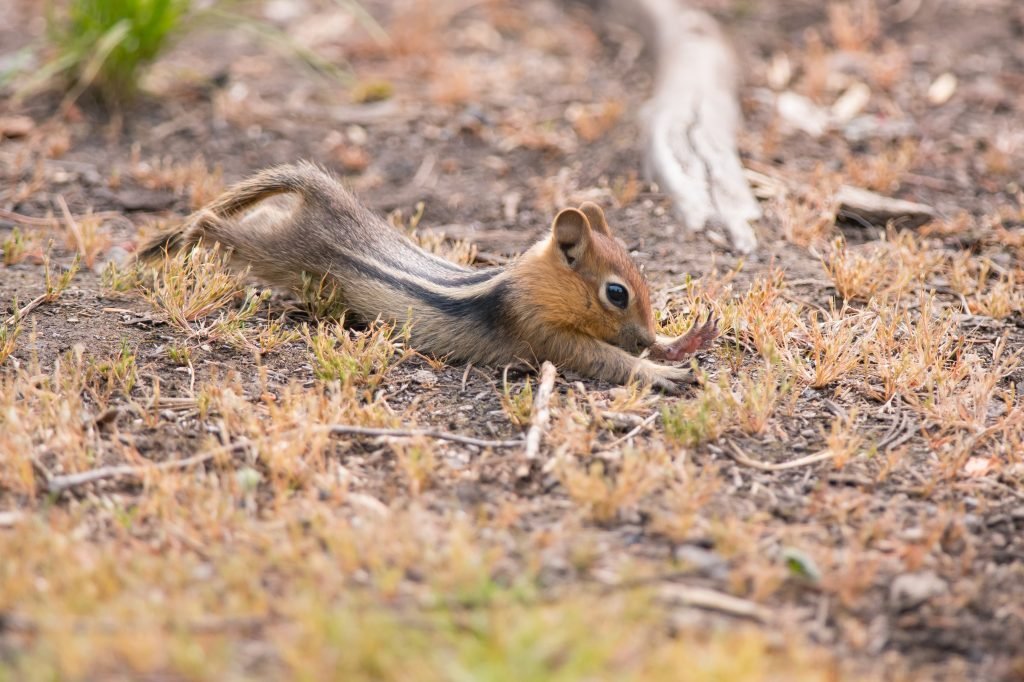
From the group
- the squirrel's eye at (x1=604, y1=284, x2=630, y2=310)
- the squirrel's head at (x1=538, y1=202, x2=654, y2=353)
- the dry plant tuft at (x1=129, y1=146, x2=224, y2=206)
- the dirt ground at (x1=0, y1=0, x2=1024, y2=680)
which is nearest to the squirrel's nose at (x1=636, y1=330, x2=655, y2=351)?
the squirrel's head at (x1=538, y1=202, x2=654, y2=353)

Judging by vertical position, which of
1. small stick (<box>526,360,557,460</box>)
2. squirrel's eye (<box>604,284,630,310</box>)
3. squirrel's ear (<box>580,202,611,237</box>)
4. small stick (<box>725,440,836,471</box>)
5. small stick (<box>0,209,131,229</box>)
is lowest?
small stick (<box>0,209,131,229</box>)

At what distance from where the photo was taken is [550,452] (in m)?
3.77

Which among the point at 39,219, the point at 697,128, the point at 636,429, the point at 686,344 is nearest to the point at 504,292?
the point at 686,344

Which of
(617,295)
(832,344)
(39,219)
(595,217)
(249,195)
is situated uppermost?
(595,217)

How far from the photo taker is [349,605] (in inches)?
111

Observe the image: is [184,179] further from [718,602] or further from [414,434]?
[718,602]

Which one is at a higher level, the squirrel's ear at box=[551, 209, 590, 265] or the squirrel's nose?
the squirrel's ear at box=[551, 209, 590, 265]

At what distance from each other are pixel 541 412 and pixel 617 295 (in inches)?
28.5

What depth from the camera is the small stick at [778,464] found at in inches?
148

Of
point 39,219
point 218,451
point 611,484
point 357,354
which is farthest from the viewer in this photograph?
point 39,219

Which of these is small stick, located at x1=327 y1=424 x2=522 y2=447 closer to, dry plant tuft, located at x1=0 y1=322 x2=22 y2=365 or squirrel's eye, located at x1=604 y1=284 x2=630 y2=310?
squirrel's eye, located at x1=604 y1=284 x2=630 y2=310

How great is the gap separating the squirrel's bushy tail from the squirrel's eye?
1357mm

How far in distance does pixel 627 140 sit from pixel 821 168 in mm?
1175

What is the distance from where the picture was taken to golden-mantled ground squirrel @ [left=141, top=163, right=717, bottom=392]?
4.39m
